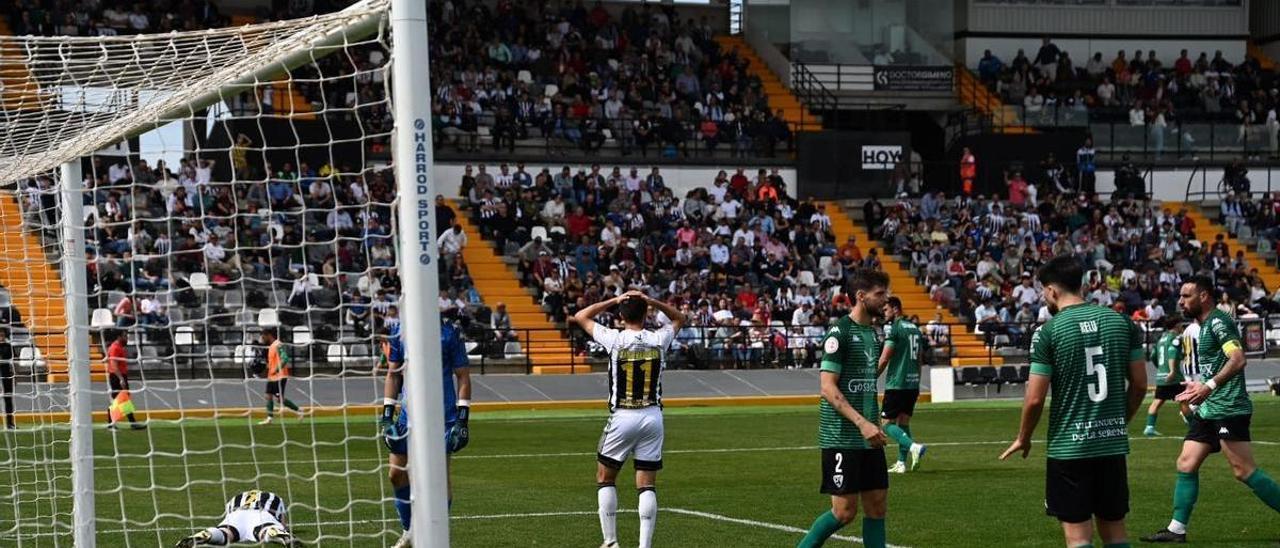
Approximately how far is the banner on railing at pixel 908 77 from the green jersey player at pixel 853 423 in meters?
41.1

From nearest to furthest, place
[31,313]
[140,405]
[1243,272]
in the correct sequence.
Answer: [31,313], [140,405], [1243,272]

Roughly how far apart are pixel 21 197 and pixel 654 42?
1428 inches

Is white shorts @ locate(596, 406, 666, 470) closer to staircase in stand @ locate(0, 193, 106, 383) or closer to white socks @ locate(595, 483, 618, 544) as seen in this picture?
white socks @ locate(595, 483, 618, 544)

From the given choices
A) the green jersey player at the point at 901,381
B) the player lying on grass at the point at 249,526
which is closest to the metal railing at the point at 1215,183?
the green jersey player at the point at 901,381

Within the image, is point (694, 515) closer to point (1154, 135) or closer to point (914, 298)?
point (914, 298)

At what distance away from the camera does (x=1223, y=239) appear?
153 feet

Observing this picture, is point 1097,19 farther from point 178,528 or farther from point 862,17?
point 178,528

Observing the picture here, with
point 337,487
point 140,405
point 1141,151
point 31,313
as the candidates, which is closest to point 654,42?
point 1141,151


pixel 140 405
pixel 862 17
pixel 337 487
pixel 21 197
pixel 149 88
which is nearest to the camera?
pixel 149 88

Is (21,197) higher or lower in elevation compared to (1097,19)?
lower

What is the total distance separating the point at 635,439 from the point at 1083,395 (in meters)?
4.18

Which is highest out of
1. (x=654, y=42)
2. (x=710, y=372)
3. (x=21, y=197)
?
(x=654, y=42)

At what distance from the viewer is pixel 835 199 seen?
154 feet

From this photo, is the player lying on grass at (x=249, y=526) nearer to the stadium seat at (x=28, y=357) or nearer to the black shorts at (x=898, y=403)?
the stadium seat at (x=28, y=357)
